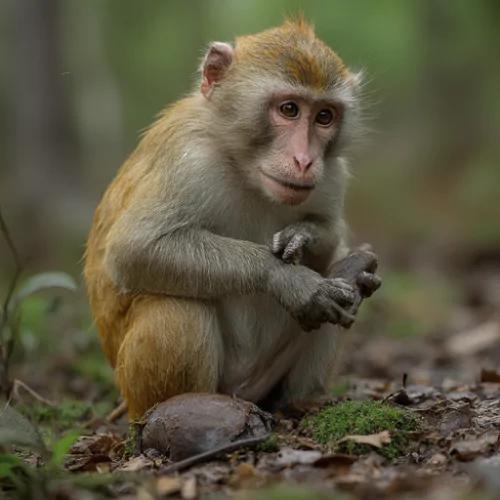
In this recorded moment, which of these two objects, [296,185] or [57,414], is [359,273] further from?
[57,414]

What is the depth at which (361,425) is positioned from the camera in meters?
5.22

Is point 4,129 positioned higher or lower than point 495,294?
lower

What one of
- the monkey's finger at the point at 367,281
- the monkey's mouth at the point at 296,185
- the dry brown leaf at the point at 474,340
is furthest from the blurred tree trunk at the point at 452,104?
the monkey's mouth at the point at 296,185

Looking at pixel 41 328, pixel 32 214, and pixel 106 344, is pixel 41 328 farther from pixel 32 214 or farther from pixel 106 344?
pixel 32 214

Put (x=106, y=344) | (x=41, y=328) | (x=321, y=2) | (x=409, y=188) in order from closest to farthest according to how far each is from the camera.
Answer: (x=106, y=344), (x=41, y=328), (x=409, y=188), (x=321, y=2)

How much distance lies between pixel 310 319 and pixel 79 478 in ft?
6.60

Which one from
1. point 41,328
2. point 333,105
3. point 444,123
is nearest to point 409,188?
point 444,123

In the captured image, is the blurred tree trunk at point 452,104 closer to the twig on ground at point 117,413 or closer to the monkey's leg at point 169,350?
the twig on ground at point 117,413

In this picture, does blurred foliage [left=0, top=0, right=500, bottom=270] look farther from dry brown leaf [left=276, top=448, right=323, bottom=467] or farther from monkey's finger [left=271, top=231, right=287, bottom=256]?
dry brown leaf [left=276, top=448, right=323, bottom=467]

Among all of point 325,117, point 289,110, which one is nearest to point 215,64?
point 289,110

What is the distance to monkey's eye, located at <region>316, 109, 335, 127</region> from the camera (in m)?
5.90

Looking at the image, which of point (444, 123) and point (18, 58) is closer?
point (18, 58)

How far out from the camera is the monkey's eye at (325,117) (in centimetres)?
590

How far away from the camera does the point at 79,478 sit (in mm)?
4410
